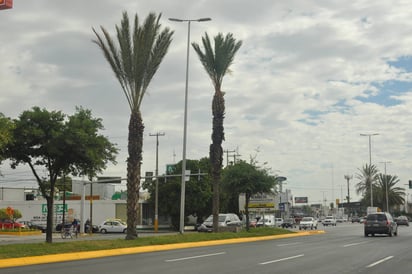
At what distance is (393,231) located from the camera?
38.3 m

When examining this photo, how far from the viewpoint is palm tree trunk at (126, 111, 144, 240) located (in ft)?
88.6

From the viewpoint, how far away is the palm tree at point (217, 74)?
3594 cm

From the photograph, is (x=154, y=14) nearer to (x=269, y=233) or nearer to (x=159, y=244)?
(x=159, y=244)

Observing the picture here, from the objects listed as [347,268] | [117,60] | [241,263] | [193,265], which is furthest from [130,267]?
[117,60]

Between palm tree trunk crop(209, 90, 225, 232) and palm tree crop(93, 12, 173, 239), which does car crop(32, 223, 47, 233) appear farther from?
palm tree crop(93, 12, 173, 239)

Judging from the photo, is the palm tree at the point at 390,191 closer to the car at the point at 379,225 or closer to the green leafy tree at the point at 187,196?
the green leafy tree at the point at 187,196

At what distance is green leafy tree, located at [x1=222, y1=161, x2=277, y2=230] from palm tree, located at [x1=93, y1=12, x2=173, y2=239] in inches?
551

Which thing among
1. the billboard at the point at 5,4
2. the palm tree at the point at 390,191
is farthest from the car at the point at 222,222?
the palm tree at the point at 390,191

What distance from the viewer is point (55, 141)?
25.0 m

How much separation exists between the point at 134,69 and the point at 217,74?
1051 cm

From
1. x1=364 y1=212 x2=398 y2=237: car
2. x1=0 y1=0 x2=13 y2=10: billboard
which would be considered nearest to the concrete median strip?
x1=0 y1=0 x2=13 y2=10: billboard

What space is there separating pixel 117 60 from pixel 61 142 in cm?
520

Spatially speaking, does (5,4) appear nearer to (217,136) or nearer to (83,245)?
(83,245)

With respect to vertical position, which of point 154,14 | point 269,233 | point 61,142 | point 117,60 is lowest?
point 269,233
